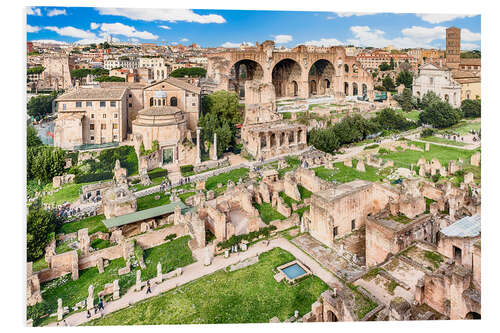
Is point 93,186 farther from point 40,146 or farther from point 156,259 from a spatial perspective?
point 156,259

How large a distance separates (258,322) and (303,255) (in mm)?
3612

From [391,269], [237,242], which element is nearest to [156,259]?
[237,242]

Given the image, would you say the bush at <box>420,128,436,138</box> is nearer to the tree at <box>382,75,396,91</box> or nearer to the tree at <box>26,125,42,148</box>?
the tree at <box>26,125,42,148</box>

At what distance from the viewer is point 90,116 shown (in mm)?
23875

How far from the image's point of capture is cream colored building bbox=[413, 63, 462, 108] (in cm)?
3475

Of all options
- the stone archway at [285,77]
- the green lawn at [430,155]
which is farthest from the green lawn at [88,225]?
the stone archway at [285,77]

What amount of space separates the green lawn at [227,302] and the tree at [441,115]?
22.6 m

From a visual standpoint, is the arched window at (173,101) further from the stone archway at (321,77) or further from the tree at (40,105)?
the stone archway at (321,77)

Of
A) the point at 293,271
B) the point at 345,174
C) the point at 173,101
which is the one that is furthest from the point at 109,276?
the point at 173,101

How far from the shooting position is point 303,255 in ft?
43.0

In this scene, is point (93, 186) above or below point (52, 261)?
above

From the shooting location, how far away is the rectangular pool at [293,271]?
11742 millimetres

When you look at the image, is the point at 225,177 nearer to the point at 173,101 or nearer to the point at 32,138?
the point at 173,101

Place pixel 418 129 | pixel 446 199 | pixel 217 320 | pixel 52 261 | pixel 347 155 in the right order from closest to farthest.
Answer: pixel 217 320 → pixel 52 261 → pixel 446 199 → pixel 347 155 → pixel 418 129
